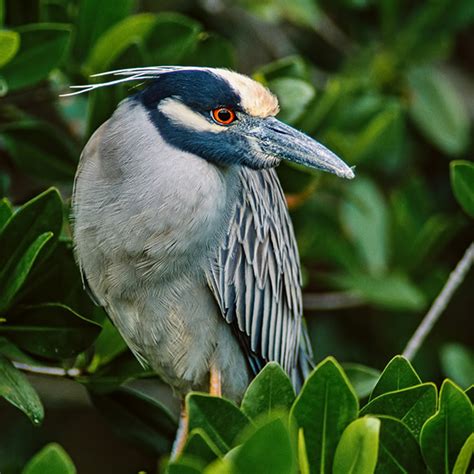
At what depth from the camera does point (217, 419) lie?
189 centimetres

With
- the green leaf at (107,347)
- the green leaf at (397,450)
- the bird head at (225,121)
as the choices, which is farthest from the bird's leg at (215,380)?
the green leaf at (397,450)

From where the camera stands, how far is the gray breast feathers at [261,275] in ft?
9.15

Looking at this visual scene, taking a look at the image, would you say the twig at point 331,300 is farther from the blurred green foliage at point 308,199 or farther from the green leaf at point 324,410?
the green leaf at point 324,410

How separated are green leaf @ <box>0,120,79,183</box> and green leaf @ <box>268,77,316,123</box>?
2.22 feet

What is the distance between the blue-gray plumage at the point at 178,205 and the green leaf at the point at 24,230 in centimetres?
23

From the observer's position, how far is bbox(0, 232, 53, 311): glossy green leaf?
88.4 inches

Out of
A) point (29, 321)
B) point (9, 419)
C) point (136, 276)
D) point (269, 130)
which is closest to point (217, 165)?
point (269, 130)

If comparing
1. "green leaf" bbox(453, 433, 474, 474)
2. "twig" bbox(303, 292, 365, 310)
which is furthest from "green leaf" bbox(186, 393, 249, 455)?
"twig" bbox(303, 292, 365, 310)

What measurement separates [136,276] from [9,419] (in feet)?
5.33

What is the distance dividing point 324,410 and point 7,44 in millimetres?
1354

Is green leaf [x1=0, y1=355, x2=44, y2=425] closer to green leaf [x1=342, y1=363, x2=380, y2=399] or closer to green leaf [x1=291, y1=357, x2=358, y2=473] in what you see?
green leaf [x1=291, y1=357, x2=358, y2=473]

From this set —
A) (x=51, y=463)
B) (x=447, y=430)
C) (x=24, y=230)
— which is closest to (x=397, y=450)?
(x=447, y=430)

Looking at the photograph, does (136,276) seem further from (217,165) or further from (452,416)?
(452,416)

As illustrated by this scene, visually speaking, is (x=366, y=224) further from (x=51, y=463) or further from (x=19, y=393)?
(x=51, y=463)
